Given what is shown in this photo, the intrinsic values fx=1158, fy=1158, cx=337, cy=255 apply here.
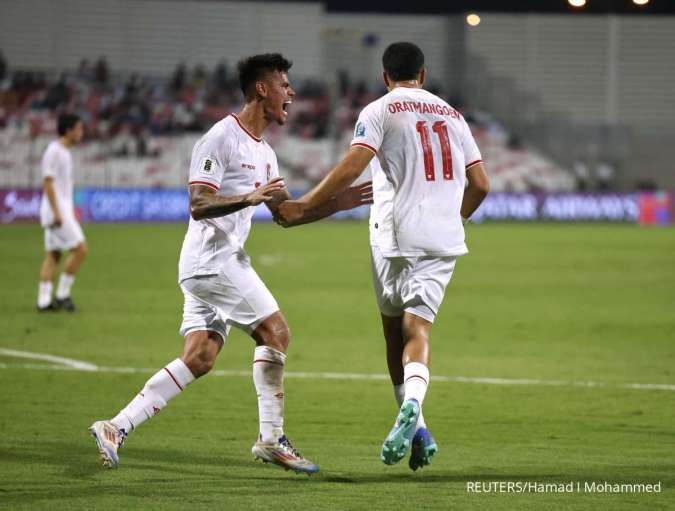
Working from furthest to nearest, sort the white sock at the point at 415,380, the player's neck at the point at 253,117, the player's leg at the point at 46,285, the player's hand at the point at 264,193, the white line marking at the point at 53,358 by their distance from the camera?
the player's leg at the point at 46,285
the white line marking at the point at 53,358
the player's neck at the point at 253,117
the player's hand at the point at 264,193
the white sock at the point at 415,380

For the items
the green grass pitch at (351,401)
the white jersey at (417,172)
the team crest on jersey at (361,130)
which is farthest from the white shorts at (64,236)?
the team crest on jersey at (361,130)

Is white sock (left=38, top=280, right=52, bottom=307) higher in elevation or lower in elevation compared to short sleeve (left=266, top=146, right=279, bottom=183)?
lower

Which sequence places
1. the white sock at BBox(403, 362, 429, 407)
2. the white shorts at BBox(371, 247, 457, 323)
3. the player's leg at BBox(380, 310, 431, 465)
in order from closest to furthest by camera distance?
the player's leg at BBox(380, 310, 431, 465) → the white sock at BBox(403, 362, 429, 407) → the white shorts at BBox(371, 247, 457, 323)

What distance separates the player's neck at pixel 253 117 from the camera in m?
6.79

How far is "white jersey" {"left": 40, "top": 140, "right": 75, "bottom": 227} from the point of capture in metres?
14.9

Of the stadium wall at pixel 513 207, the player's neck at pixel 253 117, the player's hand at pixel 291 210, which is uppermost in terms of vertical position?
the player's neck at pixel 253 117

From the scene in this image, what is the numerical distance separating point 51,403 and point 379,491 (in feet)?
12.2

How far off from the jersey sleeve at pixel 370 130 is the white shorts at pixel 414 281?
0.64m

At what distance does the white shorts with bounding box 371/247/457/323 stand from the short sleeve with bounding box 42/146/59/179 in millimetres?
9343

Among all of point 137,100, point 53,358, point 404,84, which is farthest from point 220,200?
point 137,100

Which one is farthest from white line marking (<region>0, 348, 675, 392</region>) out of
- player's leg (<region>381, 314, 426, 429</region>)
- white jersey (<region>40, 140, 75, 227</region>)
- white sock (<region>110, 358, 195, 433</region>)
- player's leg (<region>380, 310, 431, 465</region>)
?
white jersey (<region>40, 140, 75, 227</region>)

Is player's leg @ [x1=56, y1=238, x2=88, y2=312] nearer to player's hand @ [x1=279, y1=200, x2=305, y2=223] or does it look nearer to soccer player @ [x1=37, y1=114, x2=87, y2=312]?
soccer player @ [x1=37, y1=114, x2=87, y2=312]

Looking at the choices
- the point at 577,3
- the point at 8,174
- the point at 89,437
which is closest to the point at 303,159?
the point at 8,174

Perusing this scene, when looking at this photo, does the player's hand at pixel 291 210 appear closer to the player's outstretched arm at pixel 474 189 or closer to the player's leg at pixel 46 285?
the player's outstretched arm at pixel 474 189
